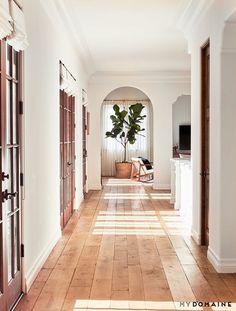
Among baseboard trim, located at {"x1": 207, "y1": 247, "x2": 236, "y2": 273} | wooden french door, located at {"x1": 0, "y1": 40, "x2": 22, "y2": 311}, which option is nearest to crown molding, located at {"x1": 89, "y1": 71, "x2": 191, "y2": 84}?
baseboard trim, located at {"x1": 207, "y1": 247, "x2": 236, "y2": 273}

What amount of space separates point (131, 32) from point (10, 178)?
4.33 m

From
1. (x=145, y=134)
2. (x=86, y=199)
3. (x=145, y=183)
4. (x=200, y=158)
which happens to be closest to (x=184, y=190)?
(x=200, y=158)

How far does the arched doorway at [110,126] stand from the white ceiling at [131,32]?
492cm

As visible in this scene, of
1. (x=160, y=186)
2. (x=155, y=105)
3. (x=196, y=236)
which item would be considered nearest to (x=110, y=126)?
(x=155, y=105)

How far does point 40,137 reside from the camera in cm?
470

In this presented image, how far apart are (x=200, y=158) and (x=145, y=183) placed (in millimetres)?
7801

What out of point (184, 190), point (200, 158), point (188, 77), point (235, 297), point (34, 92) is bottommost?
point (235, 297)

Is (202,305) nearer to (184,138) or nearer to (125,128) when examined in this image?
(125,128)

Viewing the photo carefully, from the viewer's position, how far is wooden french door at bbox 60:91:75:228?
670 centimetres

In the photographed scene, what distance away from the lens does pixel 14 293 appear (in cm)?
352

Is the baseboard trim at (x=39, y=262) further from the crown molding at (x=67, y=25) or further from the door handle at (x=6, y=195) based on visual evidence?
the crown molding at (x=67, y=25)

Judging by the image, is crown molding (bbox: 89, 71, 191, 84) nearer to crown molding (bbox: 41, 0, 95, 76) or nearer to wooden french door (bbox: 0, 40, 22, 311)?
crown molding (bbox: 41, 0, 95, 76)

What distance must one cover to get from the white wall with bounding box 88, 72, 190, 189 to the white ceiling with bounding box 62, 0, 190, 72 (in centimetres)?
92

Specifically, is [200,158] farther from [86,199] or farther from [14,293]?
[86,199]
